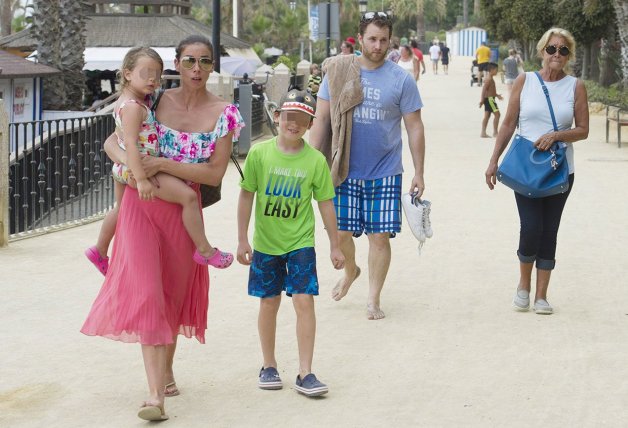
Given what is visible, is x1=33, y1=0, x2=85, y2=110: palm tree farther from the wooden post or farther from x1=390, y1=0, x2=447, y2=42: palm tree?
x1=390, y1=0, x2=447, y2=42: palm tree

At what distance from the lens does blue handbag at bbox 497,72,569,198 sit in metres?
7.49

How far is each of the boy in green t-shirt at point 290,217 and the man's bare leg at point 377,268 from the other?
1.75 meters

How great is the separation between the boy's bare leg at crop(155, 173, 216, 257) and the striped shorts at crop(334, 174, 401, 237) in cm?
228

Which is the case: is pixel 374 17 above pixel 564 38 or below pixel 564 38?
above

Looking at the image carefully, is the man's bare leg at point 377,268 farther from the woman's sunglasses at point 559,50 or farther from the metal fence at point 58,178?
the metal fence at point 58,178

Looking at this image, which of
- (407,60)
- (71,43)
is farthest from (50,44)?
(407,60)

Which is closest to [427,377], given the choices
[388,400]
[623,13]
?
[388,400]

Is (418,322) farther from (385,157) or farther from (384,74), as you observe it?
(384,74)

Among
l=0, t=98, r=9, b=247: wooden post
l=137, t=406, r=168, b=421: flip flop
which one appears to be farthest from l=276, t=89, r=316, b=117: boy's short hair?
l=0, t=98, r=9, b=247: wooden post

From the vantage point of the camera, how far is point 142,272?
5.30 m

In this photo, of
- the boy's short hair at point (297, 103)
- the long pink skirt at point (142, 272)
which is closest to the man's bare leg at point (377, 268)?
the boy's short hair at point (297, 103)

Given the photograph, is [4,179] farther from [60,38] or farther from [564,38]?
[60,38]

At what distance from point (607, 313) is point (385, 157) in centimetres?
177

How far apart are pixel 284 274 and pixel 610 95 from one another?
23.1 m
